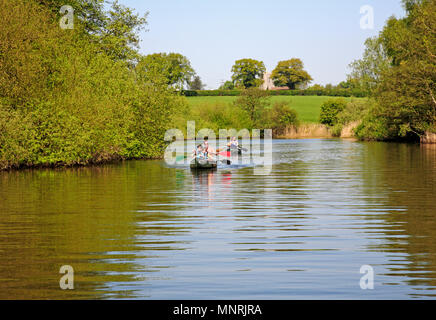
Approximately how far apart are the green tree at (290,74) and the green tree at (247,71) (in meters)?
6.95

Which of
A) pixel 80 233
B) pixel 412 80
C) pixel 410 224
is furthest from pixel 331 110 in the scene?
pixel 80 233

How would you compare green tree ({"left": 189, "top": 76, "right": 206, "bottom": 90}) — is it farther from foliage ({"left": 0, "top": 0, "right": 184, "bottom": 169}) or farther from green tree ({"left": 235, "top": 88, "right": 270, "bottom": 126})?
foliage ({"left": 0, "top": 0, "right": 184, "bottom": 169})

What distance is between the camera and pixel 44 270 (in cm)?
909

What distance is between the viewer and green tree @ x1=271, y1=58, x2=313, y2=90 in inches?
6836

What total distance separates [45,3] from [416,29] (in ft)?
118

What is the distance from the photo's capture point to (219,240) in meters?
11.5

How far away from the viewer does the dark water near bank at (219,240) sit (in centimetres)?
817

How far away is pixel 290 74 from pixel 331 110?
60.4 meters

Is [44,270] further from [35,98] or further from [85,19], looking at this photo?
[85,19]

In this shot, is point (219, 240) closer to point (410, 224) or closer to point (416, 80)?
point (410, 224)

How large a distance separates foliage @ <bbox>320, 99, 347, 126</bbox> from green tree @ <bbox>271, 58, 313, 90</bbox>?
5600 centimetres
